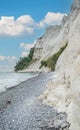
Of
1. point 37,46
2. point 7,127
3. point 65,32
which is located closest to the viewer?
point 7,127

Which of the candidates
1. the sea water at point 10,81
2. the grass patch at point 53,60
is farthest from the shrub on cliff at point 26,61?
the sea water at point 10,81

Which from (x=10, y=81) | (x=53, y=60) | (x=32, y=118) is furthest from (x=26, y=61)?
(x=32, y=118)

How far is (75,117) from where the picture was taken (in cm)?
1407

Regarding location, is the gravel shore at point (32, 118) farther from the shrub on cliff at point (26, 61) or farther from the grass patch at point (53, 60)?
the shrub on cliff at point (26, 61)

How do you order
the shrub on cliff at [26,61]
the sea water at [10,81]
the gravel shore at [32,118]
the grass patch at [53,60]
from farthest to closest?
1. the shrub on cliff at [26,61]
2. the grass patch at [53,60]
3. the sea water at [10,81]
4. the gravel shore at [32,118]

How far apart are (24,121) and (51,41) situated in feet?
377

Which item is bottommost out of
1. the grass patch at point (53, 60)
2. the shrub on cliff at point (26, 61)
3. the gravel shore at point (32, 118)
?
the gravel shore at point (32, 118)

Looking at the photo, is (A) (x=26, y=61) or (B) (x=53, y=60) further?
(A) (x=26, y=61)

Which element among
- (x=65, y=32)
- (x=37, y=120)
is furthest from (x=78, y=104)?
(x=65, y=32)

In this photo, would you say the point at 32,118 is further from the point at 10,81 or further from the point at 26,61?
the point at 26,61

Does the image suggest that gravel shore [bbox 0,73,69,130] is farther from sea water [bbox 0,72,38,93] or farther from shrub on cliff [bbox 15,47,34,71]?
shrub on cliff [bbox 15,47,34,71]

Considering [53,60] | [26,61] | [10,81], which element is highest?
[26,61]

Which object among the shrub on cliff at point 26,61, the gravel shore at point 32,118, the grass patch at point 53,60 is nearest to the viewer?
the gravel shore at point 32,118

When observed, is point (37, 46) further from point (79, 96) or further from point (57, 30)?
point (79, 96)
